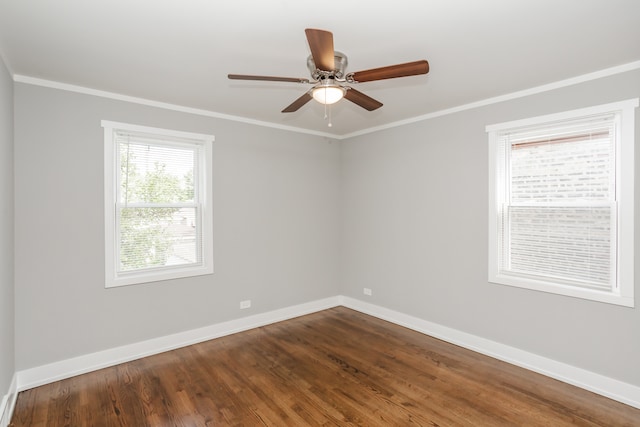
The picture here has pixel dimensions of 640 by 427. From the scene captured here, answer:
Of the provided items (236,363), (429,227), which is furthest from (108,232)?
(429,227)

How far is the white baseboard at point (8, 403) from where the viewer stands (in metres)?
2.25

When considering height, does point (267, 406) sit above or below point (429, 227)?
below

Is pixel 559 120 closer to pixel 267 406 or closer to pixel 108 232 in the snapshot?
pixel 267 406

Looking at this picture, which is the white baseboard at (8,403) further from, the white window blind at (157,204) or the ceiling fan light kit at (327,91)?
the ceiling fan light kit at (327,91)

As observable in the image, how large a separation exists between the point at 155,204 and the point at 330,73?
2476mm

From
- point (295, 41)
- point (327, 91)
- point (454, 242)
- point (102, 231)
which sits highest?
point (295, 41)

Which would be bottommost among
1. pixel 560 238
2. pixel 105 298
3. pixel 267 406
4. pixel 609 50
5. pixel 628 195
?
pixel 267 406

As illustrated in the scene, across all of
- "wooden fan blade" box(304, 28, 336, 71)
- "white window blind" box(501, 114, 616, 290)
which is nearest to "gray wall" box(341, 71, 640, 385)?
"white window blind" box(501, 114, 616, 290)

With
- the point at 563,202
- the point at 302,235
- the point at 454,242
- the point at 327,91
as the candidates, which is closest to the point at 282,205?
the point at 302,235

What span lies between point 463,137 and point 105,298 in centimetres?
A: 406

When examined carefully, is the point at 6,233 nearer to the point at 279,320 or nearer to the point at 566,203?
the point at 279,320

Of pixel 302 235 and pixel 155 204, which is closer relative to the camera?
pixel 155 204

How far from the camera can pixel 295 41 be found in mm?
2254

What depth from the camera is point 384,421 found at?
2404 millimetres
